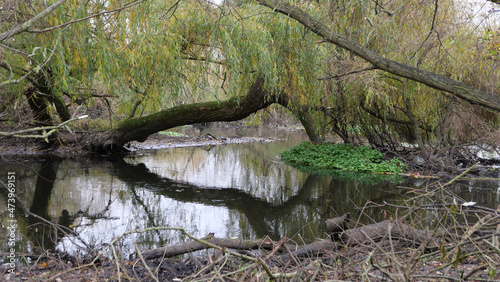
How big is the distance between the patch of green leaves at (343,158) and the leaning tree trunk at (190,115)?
235 cm

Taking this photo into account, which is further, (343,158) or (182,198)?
(343,158)

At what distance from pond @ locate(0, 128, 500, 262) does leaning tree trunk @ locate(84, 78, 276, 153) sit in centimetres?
106

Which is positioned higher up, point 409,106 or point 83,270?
point 409,106

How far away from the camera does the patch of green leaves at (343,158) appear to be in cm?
1028

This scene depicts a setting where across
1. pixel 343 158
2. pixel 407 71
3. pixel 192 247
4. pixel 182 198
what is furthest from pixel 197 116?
pixel 192 247

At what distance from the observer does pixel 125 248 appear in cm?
419

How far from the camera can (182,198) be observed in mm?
6984

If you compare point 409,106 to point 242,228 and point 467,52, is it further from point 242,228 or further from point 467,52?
point 242,228

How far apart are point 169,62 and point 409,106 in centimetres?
603

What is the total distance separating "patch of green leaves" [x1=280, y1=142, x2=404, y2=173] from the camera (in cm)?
1028

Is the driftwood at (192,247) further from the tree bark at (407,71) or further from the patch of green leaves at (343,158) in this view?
the patch of green leaves at (343,158)

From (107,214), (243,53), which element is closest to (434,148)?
(243,53)

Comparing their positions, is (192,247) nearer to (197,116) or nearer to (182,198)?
(182,198)

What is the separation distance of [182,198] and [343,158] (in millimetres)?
5665
